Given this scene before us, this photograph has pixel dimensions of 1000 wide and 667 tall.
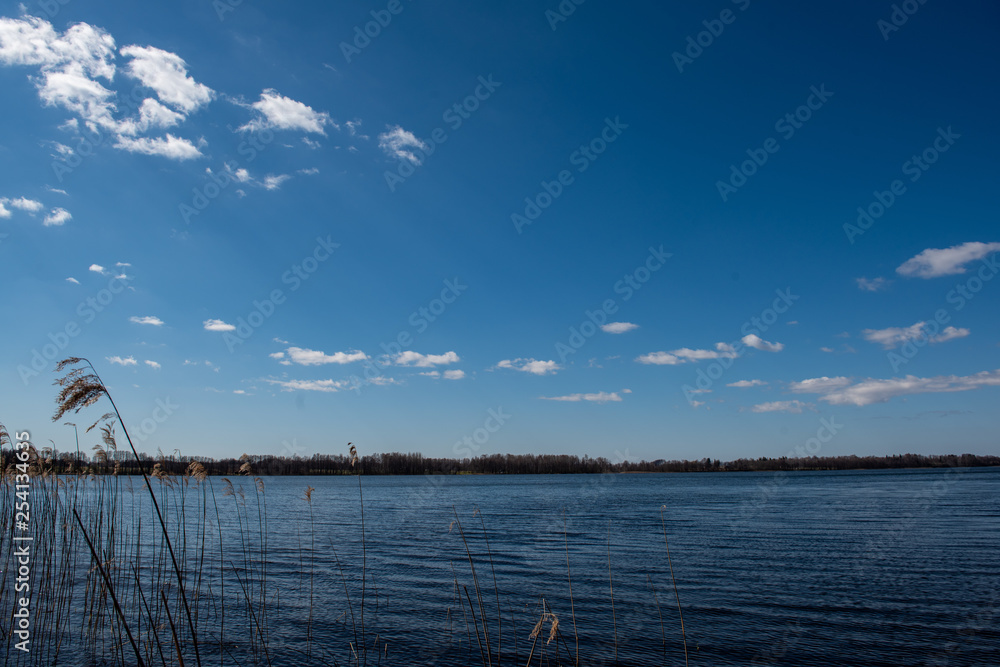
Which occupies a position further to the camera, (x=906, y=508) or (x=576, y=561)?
(x=906, y=508)

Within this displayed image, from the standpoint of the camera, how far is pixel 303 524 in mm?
29688

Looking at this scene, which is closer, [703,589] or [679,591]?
[679,591]

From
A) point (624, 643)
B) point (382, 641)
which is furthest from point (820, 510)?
point (382, 641)

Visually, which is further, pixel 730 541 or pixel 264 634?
pixel 730 541

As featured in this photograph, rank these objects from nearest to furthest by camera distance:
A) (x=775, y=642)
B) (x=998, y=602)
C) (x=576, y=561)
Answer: (x=775, y=642), (x=998, y=602), (x=576, y=561)

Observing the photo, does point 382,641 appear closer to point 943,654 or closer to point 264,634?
point 264,634

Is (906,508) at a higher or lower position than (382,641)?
lower

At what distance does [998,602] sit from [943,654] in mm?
5615

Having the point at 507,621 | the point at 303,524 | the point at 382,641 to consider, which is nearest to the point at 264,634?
the point at 382,641

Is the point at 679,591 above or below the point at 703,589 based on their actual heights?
above

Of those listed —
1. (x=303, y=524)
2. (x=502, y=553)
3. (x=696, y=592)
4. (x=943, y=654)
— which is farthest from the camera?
(x=303, y=524)

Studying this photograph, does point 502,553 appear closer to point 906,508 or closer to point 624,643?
point 624,643

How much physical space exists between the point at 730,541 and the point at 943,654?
14490 millimetres

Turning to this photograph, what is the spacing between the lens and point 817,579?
645 inches
